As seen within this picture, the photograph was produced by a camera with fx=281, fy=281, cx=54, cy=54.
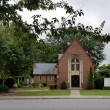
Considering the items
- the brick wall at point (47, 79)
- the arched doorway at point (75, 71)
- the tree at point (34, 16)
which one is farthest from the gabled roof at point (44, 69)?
the tree at point (34, 16)

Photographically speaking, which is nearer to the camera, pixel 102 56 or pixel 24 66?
pixel 24 66

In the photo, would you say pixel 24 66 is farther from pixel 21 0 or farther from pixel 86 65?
pixel 21 0

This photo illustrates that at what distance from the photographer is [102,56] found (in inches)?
3061

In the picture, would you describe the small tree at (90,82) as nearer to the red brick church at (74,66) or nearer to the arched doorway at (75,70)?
the red brick church at (74,66)

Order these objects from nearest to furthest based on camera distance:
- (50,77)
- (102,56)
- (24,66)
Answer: (24,66), (50,77), (102,56)

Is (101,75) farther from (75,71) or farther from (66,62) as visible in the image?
(66,62)

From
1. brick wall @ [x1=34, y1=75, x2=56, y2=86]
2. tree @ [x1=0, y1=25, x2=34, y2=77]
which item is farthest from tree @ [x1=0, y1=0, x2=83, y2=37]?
brick wall @ [x1=34, y1=75, x2=56, y2=86]

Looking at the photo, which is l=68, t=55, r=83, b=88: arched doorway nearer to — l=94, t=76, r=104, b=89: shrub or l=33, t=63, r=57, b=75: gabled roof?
l=94, t=76, r=104, b=89: shrub

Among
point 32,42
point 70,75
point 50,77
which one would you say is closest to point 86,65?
point 70,75

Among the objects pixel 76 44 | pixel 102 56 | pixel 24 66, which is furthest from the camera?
pixel 102 56

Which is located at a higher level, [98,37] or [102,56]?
[102,56]

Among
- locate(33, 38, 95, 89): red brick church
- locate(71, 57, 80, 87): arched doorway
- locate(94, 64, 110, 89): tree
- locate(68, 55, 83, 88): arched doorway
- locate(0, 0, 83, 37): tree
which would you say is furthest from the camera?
locate(71, 57, 80, 87): arched doorway

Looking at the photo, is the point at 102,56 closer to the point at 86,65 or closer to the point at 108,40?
the point at 86,65

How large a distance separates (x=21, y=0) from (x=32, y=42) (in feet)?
4.09
